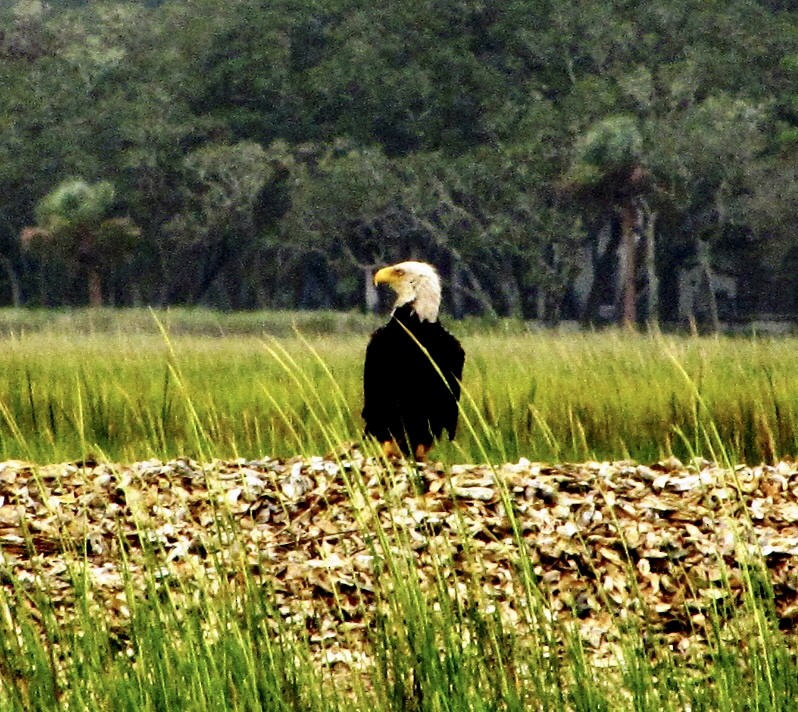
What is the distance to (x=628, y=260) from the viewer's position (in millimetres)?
41469

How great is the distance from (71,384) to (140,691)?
7.07m

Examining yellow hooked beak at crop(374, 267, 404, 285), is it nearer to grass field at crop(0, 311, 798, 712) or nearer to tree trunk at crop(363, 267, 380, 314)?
grass field at crop(0, 311, 798, 712)

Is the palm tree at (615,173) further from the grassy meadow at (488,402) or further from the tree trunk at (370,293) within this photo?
the grassy meadow at (488,402)

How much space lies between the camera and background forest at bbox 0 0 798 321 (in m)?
42.0

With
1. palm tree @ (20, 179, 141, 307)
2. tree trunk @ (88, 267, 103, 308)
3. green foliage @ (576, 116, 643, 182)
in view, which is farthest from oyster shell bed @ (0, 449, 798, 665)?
tree trunk @ (88, 267, 103, 308)

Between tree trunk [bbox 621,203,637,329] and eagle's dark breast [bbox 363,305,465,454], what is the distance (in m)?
32.8

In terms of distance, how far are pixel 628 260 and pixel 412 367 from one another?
113 feet

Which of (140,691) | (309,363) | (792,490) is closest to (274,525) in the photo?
(792,490)

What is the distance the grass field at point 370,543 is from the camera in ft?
13.2

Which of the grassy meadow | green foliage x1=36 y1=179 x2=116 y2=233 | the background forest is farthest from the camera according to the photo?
green foliage x1=36 y1=179 x2=116 y2=233

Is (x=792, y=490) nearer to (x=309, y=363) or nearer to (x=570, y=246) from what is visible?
(x=309, y=363)

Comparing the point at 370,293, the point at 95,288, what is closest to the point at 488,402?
the point at 370,293

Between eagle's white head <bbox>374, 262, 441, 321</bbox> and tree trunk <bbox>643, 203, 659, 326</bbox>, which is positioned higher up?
eagle's white head <bbox>374, 262, 441, 321</bbox>

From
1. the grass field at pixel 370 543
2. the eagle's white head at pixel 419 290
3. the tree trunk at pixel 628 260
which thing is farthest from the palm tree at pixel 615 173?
the eagle's white head at pixel 419 290
